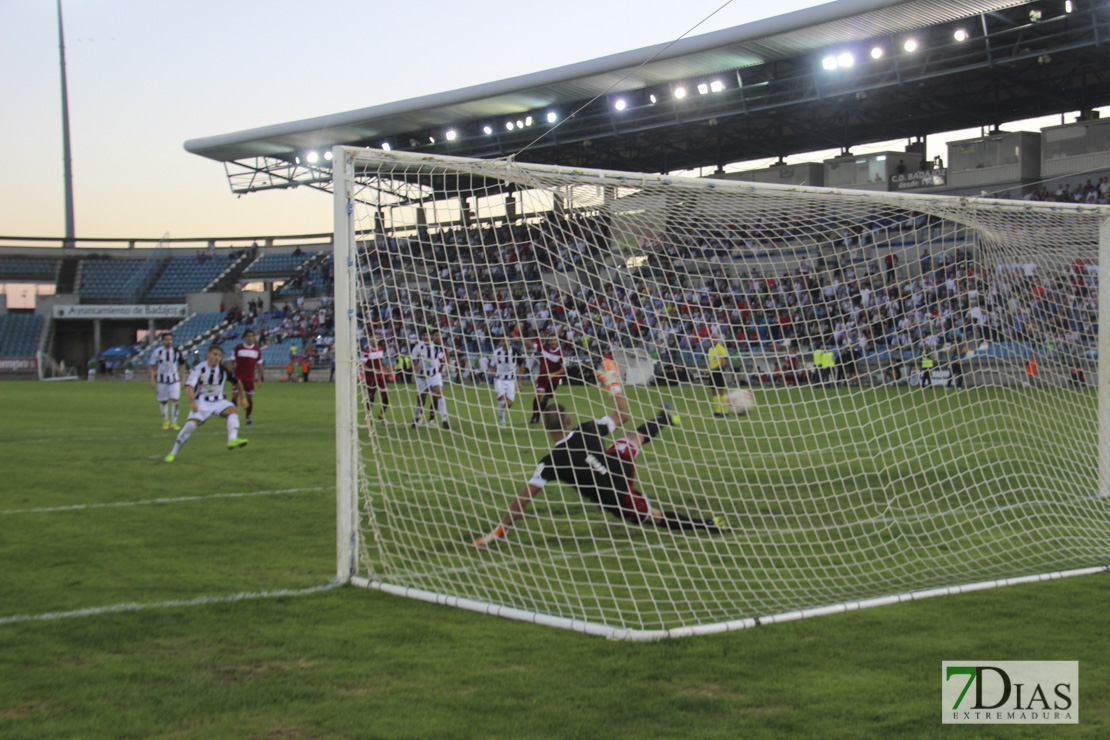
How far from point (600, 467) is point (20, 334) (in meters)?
48.9

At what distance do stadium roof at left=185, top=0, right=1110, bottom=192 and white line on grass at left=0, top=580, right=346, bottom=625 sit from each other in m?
15.4

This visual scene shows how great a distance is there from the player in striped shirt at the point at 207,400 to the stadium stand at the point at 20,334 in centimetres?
4023

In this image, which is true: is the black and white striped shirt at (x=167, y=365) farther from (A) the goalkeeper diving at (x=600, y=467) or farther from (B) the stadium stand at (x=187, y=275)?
(B) the stadium stand at (x=187, y=275)

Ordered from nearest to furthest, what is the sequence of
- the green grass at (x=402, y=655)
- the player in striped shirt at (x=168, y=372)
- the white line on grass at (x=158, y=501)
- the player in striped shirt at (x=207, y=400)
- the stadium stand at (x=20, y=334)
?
1. the green grass at (x=402, y=655)
2. the white line on grass at (x=158, y=501)
3. the player in striped shirt at (x=207, y=400)
4. the player in striped shirt at (x=168, y=372)
5. the stadium stand at (x=20, y=334)

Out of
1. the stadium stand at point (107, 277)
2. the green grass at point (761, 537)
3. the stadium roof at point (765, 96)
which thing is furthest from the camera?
the stadium stand at point (107, 277)

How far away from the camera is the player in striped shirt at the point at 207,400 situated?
36.3ft

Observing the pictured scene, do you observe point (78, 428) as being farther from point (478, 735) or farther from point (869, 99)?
point (869, 99)

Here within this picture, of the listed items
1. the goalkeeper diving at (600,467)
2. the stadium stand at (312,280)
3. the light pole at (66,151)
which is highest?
the light pole at (66,151)

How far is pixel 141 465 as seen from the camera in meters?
10.7

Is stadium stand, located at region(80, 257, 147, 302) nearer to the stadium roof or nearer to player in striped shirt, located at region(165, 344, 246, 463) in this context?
the stadium roof

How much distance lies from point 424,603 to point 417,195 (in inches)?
113

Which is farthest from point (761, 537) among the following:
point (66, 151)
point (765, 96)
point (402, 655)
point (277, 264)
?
point (66, 151)

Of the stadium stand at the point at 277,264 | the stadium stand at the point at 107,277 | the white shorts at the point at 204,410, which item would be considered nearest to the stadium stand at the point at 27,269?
the stadium stand at the point at 107,277

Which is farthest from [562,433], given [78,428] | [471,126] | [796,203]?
[471,126]
